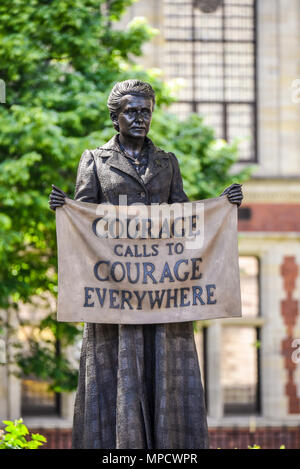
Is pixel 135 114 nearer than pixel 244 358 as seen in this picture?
Yes

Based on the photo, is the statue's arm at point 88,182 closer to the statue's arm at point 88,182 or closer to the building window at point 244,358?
the statue's arm at point 88,182

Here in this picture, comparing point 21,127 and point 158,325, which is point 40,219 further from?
point 158,325

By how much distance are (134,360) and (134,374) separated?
9 cm

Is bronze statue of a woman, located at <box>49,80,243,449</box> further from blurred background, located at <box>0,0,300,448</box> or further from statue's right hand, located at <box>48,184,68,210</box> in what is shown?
blurred background, located at <box>0,0,300,448</box>

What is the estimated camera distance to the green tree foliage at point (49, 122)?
12.0 metres

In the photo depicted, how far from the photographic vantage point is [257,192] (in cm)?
1875

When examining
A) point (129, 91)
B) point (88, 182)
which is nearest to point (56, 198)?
point (88, 182)

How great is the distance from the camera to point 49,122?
11.9 m

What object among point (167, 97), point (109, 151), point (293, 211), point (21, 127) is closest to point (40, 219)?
point (21, 127)

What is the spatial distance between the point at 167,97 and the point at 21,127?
2.55 m

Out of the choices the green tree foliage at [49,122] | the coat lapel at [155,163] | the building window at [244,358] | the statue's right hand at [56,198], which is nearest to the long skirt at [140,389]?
the statue's right hand at [56,198]

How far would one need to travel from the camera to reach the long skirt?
5789 millimetres

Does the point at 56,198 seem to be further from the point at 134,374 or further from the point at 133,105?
the point at 134,374

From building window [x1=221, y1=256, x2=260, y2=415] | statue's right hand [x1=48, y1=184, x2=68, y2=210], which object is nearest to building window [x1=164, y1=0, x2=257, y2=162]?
building window [x1=221, y1=256, x2=260, y2=415]
